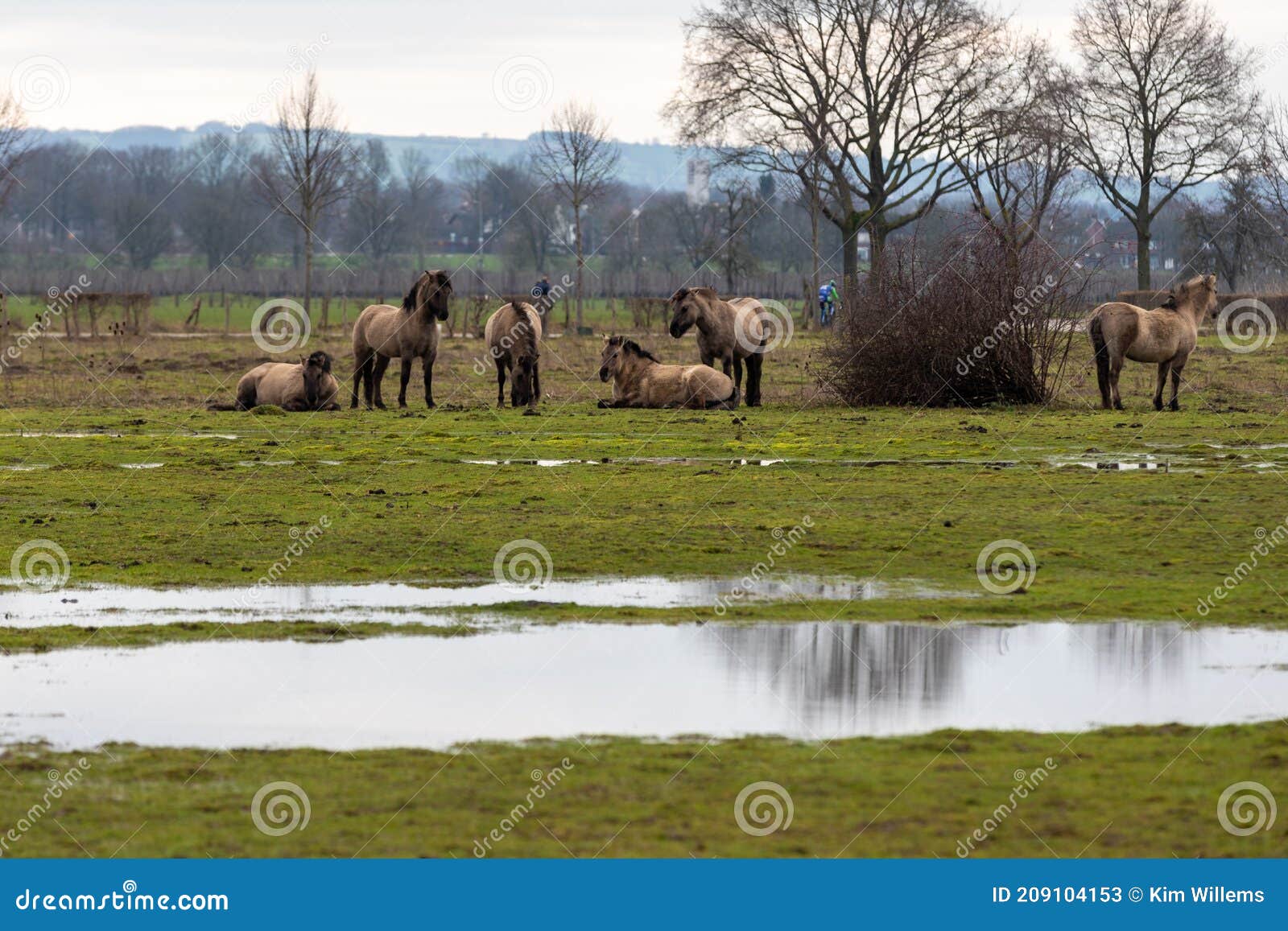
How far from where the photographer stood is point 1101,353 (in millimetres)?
24969

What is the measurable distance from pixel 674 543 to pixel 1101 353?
44.7ft

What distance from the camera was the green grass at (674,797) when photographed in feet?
18.9

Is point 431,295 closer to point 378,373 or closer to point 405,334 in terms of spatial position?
point 405,334

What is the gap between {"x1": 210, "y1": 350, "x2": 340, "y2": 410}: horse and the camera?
1018 inches

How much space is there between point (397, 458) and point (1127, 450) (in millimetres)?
8275

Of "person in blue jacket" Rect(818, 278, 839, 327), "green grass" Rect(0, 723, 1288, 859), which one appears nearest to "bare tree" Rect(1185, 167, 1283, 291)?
"person in blue jacket" Rect(818, 278, 839, 327)

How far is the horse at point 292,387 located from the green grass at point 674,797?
19064mm

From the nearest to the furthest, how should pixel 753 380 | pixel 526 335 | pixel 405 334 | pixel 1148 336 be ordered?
pixel 1148 336 < pixel 526 335 < pixel 753 380 < pixel 405 334

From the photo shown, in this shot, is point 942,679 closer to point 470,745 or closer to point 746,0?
point 470,745

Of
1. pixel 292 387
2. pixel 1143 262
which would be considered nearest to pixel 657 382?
pixel 292 387

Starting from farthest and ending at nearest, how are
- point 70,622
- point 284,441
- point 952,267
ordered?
point 952,267, point 284,441, point 70,622

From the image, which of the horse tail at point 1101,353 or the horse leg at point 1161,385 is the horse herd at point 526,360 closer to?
the horse tail at point 1101,353

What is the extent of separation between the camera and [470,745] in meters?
7.16

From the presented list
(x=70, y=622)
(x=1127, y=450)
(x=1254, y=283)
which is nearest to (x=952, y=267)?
(x=1127, y=450)
